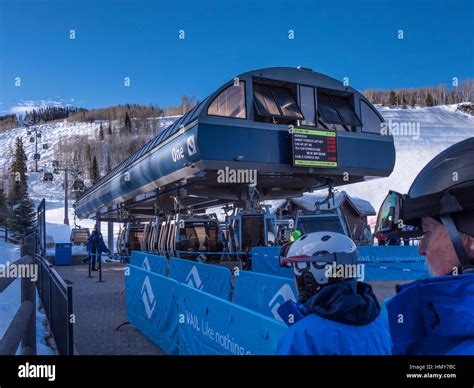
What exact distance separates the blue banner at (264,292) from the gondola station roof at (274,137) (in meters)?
6.03

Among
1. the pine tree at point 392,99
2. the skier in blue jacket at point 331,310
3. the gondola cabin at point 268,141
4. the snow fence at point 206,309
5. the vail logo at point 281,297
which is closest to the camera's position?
the skier in blue jacket at point 331,310

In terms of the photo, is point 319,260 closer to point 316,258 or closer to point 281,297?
point 316,258

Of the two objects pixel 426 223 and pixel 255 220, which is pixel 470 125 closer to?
pixel 255 220

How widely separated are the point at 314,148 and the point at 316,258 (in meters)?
11.8

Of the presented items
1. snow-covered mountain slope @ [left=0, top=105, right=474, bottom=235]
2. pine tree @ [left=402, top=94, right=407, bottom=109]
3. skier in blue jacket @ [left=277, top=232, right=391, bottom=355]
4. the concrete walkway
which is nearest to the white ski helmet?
skier in blue jacket @ [left=277, top=232, right=391, bottom=355]

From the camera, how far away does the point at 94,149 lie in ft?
338

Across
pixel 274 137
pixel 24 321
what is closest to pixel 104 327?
pixel 24 321

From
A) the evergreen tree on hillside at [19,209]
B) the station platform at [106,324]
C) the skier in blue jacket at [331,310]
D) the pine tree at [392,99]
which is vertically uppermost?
the pine tree at [392,99]

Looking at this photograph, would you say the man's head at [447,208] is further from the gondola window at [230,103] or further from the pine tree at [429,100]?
the pine tree at [429,100]

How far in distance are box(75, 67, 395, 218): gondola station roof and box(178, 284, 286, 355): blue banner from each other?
681 centimetres

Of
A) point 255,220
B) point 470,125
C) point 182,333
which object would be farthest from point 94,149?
point 182,333

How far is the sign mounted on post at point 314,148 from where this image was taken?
13234 mm

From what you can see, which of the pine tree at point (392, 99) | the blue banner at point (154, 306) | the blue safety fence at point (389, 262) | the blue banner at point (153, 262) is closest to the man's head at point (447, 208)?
the blue banner at point (154, 306)

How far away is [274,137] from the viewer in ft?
43.2
